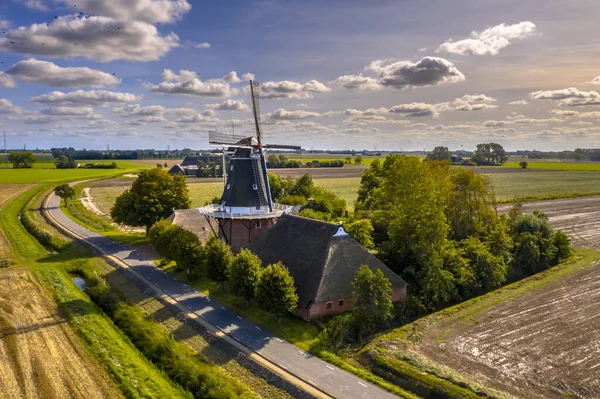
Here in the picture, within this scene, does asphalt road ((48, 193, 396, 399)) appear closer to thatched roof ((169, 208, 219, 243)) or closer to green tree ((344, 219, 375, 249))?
thatched roof ((169, 208, 219, 243))

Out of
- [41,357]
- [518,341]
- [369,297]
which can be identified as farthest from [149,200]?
[518,341]

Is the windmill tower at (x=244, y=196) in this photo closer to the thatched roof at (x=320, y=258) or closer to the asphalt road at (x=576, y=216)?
the thatched roof at (x=320, y=258)

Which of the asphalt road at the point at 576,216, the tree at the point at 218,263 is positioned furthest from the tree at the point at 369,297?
the asphalt road at the point at 576,216

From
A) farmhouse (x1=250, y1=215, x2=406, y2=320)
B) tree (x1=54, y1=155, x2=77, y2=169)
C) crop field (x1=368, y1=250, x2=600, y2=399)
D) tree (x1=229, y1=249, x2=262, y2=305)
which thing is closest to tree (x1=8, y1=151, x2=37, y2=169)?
tree (x1=54, y1=155, x2=77, y2=169)

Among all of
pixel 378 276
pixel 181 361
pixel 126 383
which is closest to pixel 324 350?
pixel 378 276

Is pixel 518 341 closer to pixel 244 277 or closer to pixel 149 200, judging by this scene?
pixel 244 277

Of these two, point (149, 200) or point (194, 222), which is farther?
point (149, 200)
